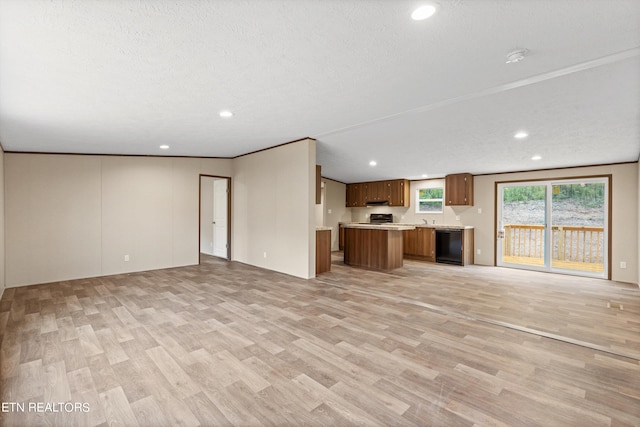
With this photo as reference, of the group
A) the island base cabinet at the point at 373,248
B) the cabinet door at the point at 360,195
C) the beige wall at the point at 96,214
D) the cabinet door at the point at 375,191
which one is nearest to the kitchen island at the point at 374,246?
the island base cabinet at the point at 373,248

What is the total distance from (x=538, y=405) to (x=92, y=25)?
149 inches

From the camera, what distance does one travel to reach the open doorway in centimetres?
726

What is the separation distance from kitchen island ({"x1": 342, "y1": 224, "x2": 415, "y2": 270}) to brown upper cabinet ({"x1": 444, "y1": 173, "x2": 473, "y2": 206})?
5.82 feet

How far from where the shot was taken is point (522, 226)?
22.6 ft

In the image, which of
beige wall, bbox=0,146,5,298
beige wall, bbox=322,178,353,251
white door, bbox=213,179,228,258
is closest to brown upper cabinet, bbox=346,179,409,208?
beige wall, bbox=322,178,353,251

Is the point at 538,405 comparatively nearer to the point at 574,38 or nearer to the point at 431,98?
the point at 574,38

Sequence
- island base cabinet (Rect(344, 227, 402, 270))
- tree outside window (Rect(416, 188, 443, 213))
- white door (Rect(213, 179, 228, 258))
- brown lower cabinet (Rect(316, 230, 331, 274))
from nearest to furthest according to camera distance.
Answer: brown lower cabinet (Rect(316, 230, 331, 274)) < island base cabinet (Rect(344, 227, 402, 270)) < white door (Rect(213, 179, 228, 258)) < tree outside window (Rect(416, 188, 443, 213))

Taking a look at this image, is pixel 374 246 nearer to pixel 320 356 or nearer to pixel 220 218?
pixel 220 218

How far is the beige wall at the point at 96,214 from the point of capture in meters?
4.99

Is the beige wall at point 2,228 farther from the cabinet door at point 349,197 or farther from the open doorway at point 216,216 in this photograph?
the cabinet door at point 349,197

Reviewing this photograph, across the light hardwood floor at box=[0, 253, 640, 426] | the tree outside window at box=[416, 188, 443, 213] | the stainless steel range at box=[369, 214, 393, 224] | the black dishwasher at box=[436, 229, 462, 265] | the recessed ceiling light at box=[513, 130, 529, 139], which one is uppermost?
the recessed ceiling light at box=[513, 130, 529, 139]

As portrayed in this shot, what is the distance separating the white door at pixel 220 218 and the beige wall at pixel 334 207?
120 inches

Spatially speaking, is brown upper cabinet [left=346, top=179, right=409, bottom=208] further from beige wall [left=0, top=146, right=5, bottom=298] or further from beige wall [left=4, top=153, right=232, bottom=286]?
beige wall [left=0, top=146, right=5, bottom=298]

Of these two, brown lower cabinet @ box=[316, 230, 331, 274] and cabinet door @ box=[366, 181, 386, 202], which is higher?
cabinet door @ box=[366, 181, 386, 202]
